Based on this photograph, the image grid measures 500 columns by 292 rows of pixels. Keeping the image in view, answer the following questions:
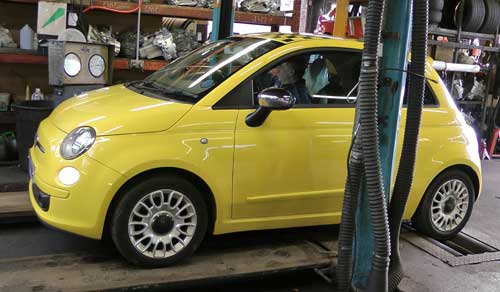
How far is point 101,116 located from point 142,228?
30.0 inches

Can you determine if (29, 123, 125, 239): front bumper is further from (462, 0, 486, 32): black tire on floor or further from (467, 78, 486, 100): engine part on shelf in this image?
(467, 78, 486, 100): engine part on shelf

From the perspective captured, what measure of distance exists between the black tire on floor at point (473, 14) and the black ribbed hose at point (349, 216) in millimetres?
6240

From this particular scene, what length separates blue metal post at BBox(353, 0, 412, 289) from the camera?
302 cm

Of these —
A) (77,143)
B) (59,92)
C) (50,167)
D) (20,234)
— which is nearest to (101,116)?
(77,143)

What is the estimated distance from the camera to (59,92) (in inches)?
216

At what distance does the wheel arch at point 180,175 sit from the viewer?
10.6 ft

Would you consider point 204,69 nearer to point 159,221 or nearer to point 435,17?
point 159,221

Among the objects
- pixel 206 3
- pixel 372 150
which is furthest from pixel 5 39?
pixel 372 150

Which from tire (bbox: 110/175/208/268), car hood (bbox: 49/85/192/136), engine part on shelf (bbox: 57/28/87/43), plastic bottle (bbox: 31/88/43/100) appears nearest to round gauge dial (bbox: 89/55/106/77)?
engine part on shelf (bbox: 57/28/87/43)

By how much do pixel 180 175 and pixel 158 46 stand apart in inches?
138

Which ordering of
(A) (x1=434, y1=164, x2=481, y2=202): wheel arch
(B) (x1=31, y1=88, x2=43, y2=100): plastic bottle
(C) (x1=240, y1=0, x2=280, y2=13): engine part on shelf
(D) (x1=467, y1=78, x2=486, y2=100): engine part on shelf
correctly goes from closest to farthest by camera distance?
(A) (x1=434, y1=164, x2=481, y2=202): wheel arch, (B) (x1=31, y1=88, x2=43, y2=100): plastic bottle, (C) (x1=240, y1=0, x2=280, y2=13): engine part on shelf, (D) (x1=467, y1=78, x2=486, y2=100): engine part on shelf

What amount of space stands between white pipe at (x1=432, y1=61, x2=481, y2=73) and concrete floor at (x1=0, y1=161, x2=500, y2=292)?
170 inches

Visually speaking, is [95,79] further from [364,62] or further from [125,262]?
[364,62]

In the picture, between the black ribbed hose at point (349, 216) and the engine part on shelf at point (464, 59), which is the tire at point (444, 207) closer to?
the black ribbed hose at point (349, 216)
